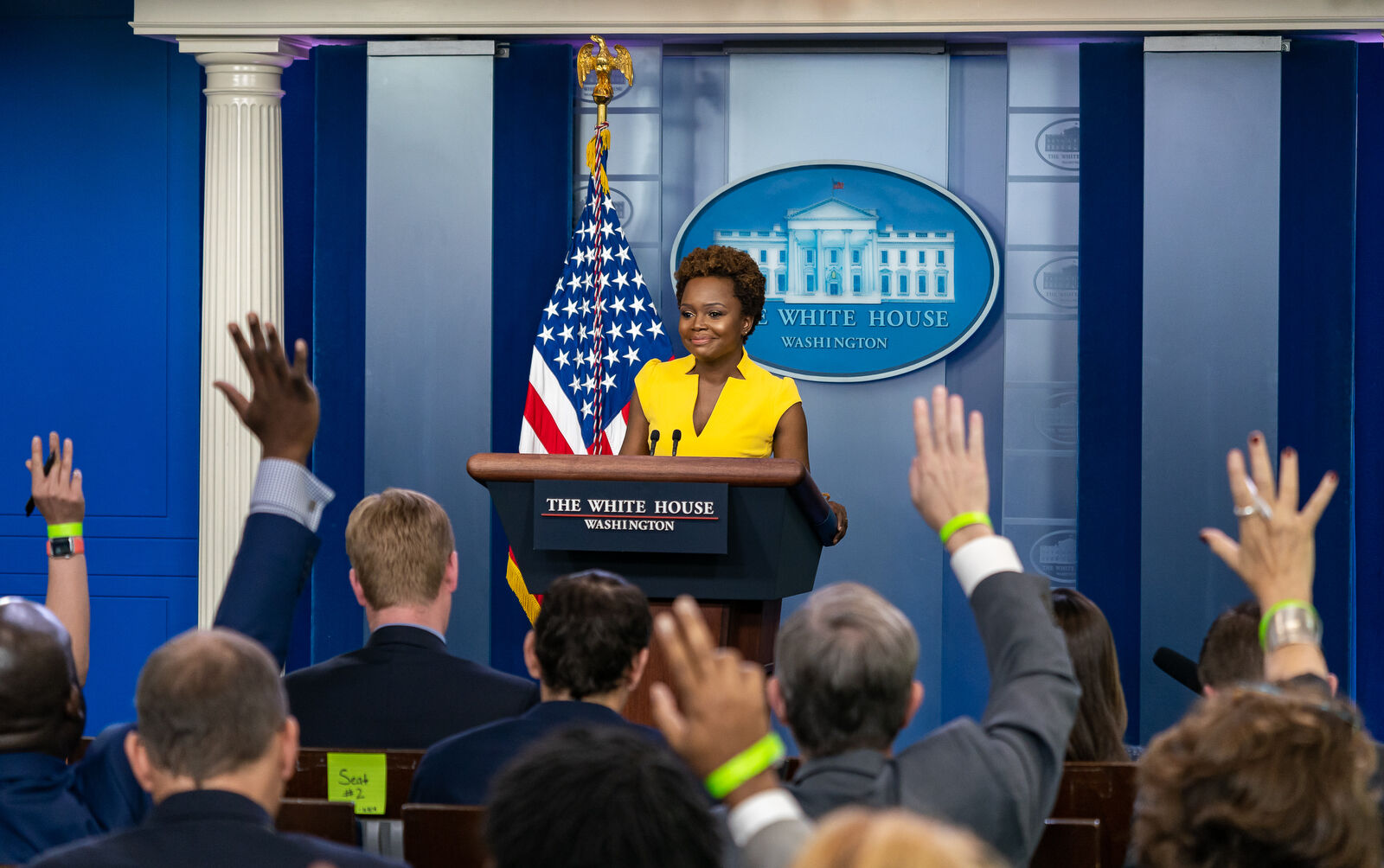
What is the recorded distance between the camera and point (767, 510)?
2924mm

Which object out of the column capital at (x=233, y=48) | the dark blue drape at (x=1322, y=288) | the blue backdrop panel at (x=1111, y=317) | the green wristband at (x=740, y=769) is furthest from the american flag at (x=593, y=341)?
the green wristband at (x=740, y=769)

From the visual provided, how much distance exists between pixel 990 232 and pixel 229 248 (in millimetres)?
2930

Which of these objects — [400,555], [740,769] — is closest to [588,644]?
[400,555]

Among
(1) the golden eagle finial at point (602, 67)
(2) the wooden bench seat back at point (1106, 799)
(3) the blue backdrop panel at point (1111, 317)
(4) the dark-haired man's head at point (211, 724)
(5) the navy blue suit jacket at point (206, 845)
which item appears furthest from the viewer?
(3) the blue backdrop panel at point (1111, 317)

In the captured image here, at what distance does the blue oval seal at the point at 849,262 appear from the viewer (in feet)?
17.6

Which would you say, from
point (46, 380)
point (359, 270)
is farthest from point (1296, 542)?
point (46, 380)

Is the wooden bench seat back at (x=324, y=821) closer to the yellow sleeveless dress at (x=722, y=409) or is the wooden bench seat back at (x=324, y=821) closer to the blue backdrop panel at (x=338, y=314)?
the yellow sleeveless dress at (x=722, y=409)

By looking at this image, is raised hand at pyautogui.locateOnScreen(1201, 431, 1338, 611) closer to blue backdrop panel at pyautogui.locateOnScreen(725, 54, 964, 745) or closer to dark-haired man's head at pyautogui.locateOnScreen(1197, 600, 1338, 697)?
dark-haired man's head at pyautogui.locateOnScreen(1197, 600, 1338, 697)

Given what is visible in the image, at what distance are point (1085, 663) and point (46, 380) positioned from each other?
4.82m

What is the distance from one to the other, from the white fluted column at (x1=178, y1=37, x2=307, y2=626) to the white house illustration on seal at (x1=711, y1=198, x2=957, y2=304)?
1777 millimetres

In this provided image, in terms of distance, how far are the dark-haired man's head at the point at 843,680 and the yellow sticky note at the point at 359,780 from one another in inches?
35.0

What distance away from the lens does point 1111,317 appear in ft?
17.1

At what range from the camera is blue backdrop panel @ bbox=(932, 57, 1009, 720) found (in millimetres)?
5359

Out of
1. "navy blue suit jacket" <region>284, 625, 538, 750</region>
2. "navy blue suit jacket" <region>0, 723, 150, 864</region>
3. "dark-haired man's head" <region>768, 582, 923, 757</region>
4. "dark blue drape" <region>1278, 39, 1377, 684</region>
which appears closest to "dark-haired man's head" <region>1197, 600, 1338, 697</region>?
"dark-haired man's head" <region>768, 582, 923, 757</region>
